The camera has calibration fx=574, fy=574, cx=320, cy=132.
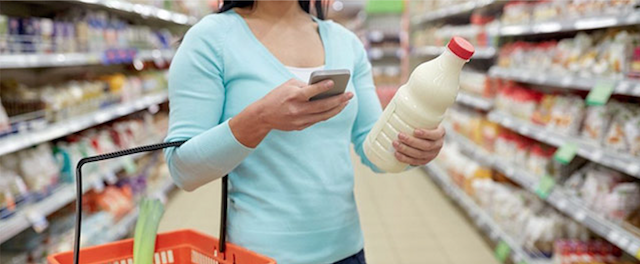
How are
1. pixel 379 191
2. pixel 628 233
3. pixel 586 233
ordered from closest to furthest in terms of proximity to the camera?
1. pixel 628 233
2. pixel 586 233
3. pixel 379 191

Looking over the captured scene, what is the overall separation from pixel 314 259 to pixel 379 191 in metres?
3.99

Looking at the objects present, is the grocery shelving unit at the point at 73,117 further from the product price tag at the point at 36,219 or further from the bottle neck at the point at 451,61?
the bottle neck at the point at 451,61

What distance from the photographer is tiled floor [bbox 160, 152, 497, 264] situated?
3.58 m

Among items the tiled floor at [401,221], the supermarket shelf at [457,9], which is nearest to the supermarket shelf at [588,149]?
the tiled floor at [401,221]

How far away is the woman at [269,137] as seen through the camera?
3.50 feet

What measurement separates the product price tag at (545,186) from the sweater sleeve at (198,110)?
233 cm

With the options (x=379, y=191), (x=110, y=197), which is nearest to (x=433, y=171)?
(x=379, y=191)

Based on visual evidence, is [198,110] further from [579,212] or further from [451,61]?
[579,212]

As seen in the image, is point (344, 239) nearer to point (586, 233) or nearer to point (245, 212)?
point (245, 212)

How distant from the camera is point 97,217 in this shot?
336 cm

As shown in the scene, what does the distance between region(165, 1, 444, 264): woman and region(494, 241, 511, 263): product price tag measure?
2216mm

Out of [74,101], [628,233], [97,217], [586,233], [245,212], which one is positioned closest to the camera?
[245,212]

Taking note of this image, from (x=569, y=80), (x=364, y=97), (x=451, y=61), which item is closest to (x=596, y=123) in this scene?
(x=569, y=80)

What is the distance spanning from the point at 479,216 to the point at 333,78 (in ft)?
10.6
